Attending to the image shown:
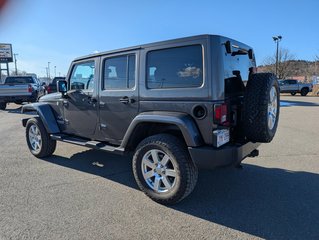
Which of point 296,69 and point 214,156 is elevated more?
point 296,69

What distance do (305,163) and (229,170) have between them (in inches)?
60.1

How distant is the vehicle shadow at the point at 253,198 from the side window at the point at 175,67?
5.16 feet

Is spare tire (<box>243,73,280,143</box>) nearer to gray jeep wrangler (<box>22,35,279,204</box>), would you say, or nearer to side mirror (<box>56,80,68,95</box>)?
gray jeep wrangler (<box>22,35,279,204</box>)

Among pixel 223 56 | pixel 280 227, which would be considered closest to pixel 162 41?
pixel 223 56

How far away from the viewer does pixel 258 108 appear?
144 inches

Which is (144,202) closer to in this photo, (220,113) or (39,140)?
(220,113)

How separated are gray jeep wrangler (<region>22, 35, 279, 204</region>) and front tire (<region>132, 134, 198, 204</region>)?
1cm

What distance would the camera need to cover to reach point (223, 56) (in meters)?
3.65

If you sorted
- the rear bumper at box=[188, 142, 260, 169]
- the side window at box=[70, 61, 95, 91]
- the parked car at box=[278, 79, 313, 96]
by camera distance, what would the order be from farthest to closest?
the parked car at box=[278, 79, 313, 96] < the side window at box=[70, 61, 95, 91] < the rear bumper at box=[188, 142, 260, 169]

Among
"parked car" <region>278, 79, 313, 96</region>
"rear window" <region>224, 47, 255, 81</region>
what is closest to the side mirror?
"rear window" <region>224, 47, 255, 81</region>

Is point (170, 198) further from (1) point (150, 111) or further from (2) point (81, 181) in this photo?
(2) point (81, 181)

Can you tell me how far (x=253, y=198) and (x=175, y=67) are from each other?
6.70 ft

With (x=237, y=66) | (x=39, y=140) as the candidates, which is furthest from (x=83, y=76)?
(x=237, y=66)

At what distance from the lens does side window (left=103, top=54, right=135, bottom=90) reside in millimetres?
4375
